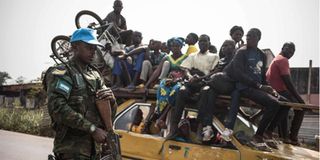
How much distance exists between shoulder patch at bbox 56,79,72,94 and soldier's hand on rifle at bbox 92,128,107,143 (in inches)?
14.0

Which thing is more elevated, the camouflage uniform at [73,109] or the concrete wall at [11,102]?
the camouflage uniform at [73,109]

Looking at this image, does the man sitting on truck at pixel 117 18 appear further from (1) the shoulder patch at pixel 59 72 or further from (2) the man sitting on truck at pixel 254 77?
(1) the shoulder patch at pixel 59 72

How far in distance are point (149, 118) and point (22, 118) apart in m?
14.5

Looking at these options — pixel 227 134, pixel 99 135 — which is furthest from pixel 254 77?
pixel 99 135

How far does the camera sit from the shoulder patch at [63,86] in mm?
2562

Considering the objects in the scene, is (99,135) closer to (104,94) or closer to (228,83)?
(104,94)

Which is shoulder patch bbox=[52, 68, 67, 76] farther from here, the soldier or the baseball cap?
the baseball cap

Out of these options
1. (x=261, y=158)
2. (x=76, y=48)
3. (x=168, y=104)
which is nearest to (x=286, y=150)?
(x=261, y=158)

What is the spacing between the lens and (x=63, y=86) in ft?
8.45

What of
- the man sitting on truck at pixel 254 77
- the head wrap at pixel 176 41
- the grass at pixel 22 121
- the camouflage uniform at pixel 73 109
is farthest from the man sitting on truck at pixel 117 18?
the grass at pixel 22 121

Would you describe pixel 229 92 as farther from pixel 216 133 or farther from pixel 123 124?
pixel 123 124

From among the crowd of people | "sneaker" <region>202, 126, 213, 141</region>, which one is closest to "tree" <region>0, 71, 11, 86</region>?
the crowd of people

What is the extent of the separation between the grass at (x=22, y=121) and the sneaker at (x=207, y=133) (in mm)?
14127

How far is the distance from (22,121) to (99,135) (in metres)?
16.9
